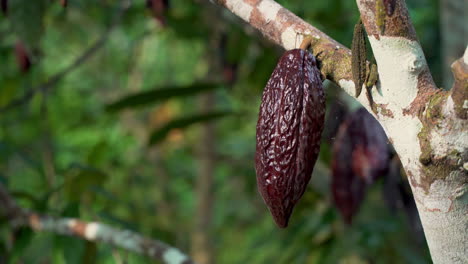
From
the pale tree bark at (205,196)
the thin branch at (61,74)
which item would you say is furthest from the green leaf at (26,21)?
the pale tree bark at (205,196)

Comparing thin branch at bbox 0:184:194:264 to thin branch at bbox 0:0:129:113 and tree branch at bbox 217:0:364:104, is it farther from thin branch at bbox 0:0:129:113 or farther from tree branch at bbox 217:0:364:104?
tree branch at bbox 217:0:364:104

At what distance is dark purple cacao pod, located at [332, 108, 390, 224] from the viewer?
1.36m

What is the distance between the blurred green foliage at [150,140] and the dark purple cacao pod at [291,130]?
2.25ft

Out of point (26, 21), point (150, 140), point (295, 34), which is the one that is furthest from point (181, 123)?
point (295, 34)

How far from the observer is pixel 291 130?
0.74m

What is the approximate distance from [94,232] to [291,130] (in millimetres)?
724

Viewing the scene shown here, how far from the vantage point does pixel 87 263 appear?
162 centimetres

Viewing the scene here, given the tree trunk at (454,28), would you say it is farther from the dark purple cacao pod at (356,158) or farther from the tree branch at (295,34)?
the tree branch at (295,34)

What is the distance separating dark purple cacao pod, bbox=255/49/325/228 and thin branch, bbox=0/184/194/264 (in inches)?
19.4

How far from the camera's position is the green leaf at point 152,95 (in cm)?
199

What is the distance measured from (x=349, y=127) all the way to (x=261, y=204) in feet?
7.26

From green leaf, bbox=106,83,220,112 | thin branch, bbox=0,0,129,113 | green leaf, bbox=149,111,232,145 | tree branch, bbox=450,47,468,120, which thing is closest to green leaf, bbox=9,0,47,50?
thin branch, bbox=0,0,129,113

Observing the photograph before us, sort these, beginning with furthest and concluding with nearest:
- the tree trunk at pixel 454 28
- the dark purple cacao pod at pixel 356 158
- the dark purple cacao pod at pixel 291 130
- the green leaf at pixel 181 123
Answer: the green leaf at pixel 181 123 < the tree trunk at pixel 454 28 < the dark purple cacao pod at pixel 356 158 < the dark purple cacao pod at pixel 291 130

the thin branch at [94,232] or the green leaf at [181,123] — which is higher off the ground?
the green leaf at [181,123]
